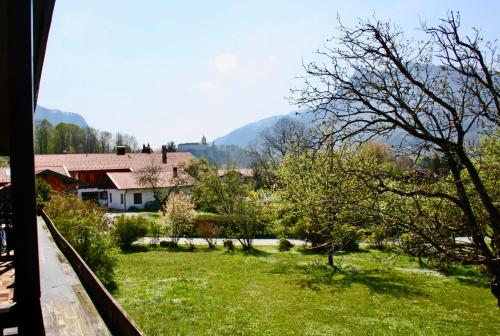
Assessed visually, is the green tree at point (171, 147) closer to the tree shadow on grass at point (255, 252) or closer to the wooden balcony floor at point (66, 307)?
the tree shadow on grass at point (255, 252)

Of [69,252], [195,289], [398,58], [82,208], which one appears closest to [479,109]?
[398,58]

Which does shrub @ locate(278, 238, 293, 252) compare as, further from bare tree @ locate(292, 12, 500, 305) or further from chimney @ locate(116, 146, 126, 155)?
chimney @ locate(116, 146, 126, 155)

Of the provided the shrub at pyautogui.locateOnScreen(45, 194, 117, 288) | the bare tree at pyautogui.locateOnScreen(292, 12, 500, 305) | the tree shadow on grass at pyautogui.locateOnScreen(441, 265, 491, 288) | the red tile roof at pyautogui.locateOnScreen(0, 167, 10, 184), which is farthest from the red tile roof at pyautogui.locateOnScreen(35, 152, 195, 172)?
the bare tree at pyautogui.locateOnScreen(292, 12, 500, 305)

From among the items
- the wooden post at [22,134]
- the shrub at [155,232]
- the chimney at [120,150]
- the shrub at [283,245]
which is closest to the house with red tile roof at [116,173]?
the chimney at [120,150]

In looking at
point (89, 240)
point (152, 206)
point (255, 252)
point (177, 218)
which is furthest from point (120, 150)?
point (89, 240)

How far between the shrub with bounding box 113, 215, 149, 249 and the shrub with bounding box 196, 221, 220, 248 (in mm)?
4407

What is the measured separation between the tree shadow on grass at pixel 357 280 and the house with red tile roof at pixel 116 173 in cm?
2908

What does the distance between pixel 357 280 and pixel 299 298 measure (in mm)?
4314

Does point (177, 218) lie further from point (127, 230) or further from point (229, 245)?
point (229, 245)

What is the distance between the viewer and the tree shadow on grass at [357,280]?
16.3 meters

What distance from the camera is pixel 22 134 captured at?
1.92 metres

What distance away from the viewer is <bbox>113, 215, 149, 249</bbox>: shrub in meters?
27.6

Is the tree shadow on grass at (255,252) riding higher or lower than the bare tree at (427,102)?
lower

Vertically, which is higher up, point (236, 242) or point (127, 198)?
point (127, 198)
